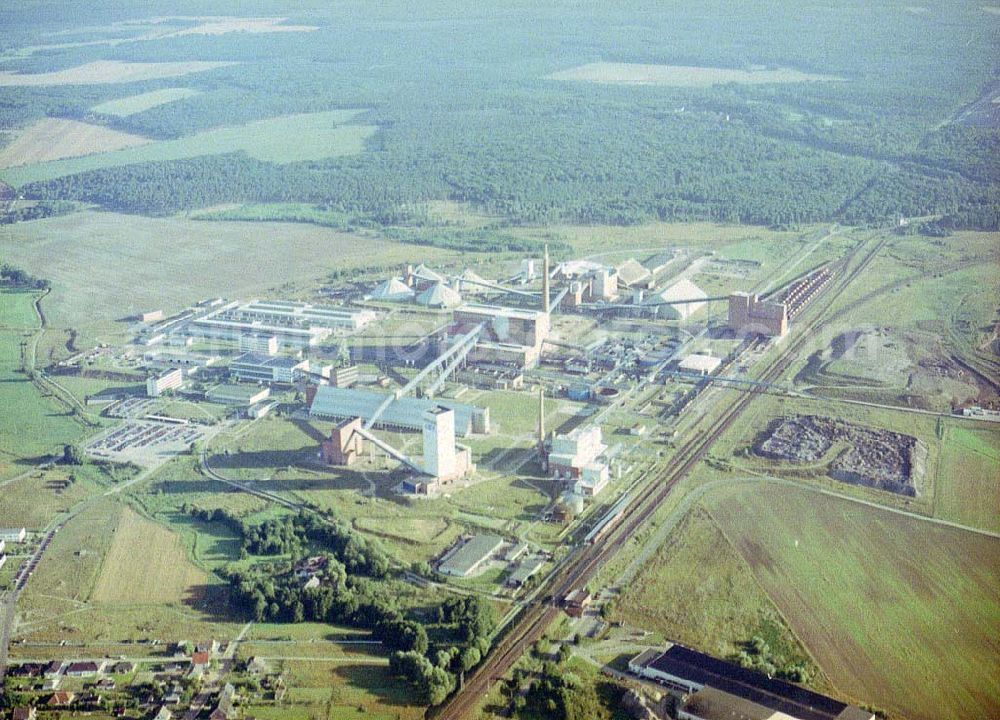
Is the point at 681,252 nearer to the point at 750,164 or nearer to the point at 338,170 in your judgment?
the point at 750,164

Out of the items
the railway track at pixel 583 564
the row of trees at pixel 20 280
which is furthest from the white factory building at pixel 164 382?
the railway track at pixel 583 564

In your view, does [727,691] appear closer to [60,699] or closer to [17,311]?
[60,699]

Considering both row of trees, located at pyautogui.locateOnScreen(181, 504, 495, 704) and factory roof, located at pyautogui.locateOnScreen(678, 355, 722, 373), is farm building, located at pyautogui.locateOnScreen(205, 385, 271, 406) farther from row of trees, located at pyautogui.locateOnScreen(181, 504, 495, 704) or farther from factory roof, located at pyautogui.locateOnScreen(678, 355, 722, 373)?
factory roof, located at pyautogui.locateOnScreen(678, 355, 722, 373)

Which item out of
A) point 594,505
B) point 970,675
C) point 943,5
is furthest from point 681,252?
point 943,5

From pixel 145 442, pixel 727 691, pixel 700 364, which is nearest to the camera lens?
pixel 727 691

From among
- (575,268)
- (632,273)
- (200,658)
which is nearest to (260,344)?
(575,268)

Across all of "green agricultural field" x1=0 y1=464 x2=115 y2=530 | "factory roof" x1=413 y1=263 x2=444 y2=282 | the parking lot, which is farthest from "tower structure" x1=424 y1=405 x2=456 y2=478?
"factory roof" x1=413 y1=263 x2=444 y2=282

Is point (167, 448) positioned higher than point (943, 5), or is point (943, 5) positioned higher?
point (943, 5)
